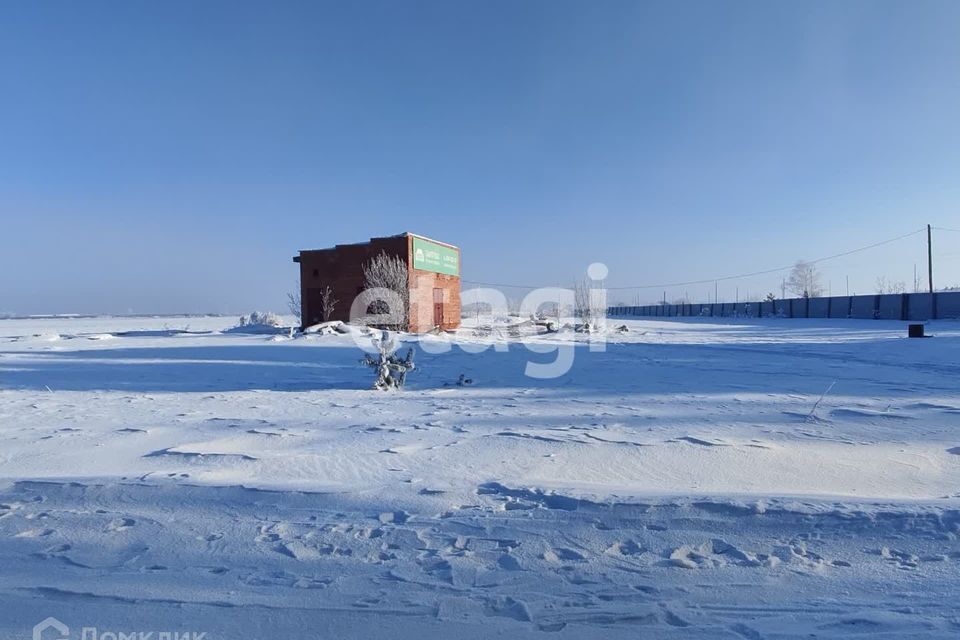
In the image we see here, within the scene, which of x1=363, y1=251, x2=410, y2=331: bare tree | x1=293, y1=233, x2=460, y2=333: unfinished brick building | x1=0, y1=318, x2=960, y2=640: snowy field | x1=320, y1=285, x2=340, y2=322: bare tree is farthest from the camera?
x1=320, y1=285, x2=340, y2=322: bare tree

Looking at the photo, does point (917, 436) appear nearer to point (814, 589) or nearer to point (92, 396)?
point (814, 589)

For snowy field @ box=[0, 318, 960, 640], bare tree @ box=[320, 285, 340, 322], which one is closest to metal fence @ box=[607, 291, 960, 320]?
snowy field @ box=[0, 318, 960, 640]

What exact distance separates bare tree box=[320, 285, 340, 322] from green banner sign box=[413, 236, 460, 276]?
4483 millimetres

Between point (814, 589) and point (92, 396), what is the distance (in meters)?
8.91

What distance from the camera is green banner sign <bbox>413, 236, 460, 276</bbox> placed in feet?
75.4

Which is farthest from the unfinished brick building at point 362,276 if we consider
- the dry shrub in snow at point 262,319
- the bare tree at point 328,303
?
the dry shrub in snow at point 262,319

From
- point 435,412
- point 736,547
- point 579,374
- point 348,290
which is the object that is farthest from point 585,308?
point 736,547

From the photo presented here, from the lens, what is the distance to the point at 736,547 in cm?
259

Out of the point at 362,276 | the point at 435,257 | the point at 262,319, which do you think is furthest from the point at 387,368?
the point at 262,319

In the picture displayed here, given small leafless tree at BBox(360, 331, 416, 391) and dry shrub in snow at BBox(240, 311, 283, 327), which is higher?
dry shrub in snow at BBox(240, 311, 283, 327)

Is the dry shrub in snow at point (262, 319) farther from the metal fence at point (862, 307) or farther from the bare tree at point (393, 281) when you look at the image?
the metal fence at point (862, 307)

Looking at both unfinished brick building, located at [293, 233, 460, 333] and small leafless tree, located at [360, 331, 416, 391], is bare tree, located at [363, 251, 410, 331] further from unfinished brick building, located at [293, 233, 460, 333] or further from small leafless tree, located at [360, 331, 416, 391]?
small leafless tree, located at [360, 331, 416, 391]

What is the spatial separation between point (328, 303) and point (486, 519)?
71.8 ft

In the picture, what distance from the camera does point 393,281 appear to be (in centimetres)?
2172
